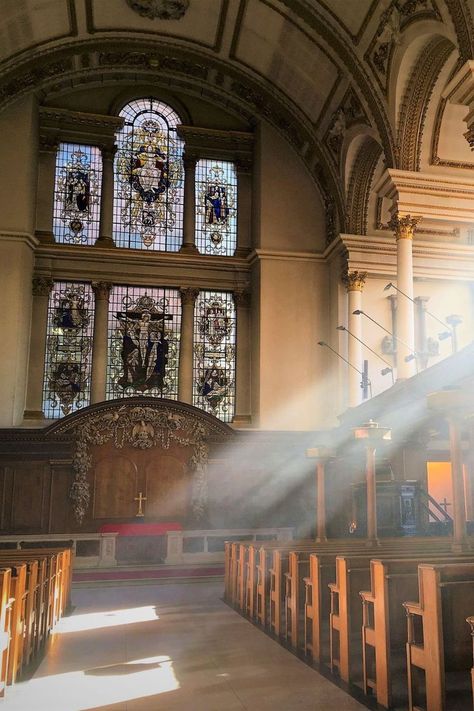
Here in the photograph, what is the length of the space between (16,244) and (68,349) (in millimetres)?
2908

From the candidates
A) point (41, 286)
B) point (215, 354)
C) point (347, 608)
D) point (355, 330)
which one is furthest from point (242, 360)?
point (347, 608)

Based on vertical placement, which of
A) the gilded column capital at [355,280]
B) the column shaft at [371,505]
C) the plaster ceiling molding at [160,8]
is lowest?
the column shaft at [371,505]

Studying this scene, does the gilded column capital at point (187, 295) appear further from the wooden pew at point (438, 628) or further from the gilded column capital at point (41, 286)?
the wooden pew at point (438, 628)

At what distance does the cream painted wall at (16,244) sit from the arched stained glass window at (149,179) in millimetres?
2383

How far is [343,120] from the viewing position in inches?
634

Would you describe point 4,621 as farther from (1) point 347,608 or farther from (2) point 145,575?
(2) point 145,575

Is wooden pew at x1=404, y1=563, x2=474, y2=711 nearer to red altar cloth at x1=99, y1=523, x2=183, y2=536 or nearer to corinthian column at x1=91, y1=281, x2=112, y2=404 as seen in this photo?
red altar cloth at x1=99, y1=523, x2=183, y2=536

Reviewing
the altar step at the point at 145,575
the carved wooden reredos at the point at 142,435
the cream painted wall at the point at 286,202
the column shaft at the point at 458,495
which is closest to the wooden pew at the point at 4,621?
the column shaft at the point at 458,495

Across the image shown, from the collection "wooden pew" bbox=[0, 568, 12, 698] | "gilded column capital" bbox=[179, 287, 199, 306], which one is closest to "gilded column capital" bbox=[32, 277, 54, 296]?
"gilded column capital" bbox=[179, 287, 199, 306]

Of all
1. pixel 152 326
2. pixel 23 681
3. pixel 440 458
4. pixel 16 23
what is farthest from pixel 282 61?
pixel 23 681

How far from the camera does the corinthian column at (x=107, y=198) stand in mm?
18062

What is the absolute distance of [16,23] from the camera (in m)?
15.4

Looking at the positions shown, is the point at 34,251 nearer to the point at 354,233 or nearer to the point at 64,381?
the point at 64,381

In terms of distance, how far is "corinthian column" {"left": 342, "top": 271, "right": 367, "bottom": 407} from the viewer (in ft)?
53.9
